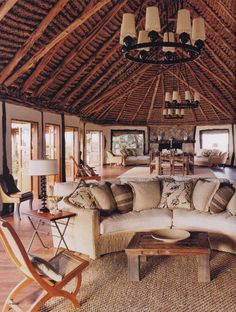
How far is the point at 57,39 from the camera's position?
21.3 ft

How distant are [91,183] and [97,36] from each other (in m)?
4.32

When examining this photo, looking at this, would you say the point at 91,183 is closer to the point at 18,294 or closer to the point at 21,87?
the point at 18,294

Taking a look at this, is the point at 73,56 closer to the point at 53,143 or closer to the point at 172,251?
the point at 53,143

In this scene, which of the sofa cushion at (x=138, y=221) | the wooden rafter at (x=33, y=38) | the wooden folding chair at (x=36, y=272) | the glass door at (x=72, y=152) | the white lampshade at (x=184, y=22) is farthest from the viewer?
the glass door at (x=72, y=152)

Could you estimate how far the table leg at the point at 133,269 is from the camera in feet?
12.3

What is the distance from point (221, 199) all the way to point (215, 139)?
13770 mm

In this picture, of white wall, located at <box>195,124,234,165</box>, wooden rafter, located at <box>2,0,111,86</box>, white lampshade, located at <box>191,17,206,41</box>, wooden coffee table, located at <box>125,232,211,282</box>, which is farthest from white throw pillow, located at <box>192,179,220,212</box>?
white wall, located at <box>195,124,234,165</box>

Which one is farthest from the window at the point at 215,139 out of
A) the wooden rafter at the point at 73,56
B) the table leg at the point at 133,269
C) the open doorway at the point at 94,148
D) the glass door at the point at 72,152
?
the table leg at the point at 133,269

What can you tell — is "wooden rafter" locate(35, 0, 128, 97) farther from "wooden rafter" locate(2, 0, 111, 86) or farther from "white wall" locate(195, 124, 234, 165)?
"white wall" locate(195, 124, 234, 165)

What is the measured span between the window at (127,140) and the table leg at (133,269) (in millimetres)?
14883

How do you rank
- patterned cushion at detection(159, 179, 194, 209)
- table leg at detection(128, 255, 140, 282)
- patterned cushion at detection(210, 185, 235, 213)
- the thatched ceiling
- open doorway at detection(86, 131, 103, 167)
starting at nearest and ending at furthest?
table leg at detection(128, 255, 140, 282)
patterned cushion at detection(210, 185, 235, 213)
patterned cushion at detection(159, 179, 194, 209)
the thatched ceiling
open doorway at detection(86, 131, 103, 167)

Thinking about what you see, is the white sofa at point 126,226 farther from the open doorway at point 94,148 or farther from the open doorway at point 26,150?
the open doorway at point 94,148

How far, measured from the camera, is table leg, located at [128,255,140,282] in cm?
374

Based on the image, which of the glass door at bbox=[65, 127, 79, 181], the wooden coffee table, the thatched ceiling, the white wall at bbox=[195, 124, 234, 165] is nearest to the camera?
the wooden coffee table
